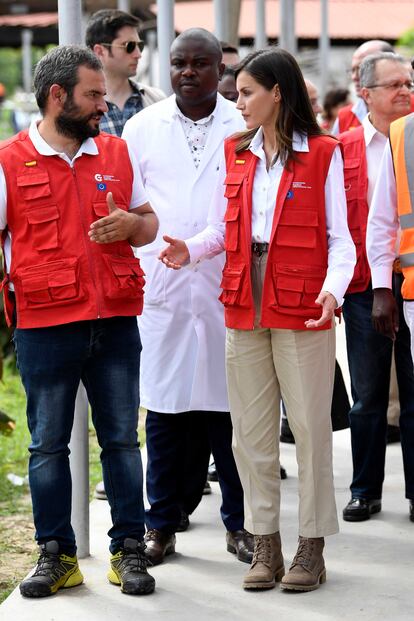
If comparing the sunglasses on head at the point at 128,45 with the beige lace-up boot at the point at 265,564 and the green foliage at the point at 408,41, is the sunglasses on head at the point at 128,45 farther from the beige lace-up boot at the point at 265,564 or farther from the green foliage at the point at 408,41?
the green foliage at the point at 408,41

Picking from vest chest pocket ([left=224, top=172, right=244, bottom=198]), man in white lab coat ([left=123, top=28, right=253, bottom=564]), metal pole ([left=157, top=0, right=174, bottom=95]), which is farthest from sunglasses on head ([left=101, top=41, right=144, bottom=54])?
vest chest pocket ([left=224, top=172, right=244, bottom=198])

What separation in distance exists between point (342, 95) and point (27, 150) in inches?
294

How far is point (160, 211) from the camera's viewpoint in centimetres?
549

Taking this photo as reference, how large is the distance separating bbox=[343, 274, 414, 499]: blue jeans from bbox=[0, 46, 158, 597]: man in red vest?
1317 millimetres

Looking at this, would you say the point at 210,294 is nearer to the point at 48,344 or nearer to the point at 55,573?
the point at 48,344

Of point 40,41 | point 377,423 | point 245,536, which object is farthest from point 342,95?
point 40,41

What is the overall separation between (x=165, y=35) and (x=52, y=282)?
3249 mm

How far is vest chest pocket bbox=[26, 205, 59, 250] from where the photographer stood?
4719 mm

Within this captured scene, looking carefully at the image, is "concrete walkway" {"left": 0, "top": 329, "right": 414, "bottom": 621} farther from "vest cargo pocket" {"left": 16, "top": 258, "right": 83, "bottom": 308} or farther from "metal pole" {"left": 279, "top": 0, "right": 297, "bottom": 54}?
"metal pole" {"left": 279, "top": 0, "right": 297, "bottom": 54}

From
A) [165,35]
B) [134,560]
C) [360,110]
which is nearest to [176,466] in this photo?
[134,560]

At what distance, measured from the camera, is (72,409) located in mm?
4934

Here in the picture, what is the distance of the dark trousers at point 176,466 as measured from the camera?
5.48 metres

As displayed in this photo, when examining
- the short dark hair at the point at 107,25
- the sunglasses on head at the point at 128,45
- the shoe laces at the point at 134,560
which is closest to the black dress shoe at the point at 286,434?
the sunglasses on head at the point at 128,45

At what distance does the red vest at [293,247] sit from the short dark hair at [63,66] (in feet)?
2.49
